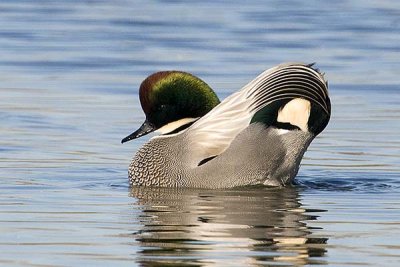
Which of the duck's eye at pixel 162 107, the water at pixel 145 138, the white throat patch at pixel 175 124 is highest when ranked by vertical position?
the duck's eye at pixel 162 107

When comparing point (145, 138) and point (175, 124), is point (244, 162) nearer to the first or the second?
point (175, 124)

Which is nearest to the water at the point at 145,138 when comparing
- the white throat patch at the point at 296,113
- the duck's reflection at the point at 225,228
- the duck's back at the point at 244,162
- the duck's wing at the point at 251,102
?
the duck's reflection at the point at 225,228

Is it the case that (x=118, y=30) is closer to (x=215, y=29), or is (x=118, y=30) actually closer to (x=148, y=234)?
(x=215, y=29)

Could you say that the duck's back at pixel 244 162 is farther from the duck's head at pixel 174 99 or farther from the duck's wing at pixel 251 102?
the duck's head at pixel 174 99

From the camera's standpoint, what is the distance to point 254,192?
11.6 m

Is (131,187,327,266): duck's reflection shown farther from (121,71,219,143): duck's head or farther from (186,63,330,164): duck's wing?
(121,71,219,143): duck's head

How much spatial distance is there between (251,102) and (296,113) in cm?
35

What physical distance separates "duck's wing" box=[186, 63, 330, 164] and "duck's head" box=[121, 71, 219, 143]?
0.28 meters

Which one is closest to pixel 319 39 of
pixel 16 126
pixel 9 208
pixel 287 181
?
pixel 16 126

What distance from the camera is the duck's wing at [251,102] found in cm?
1171

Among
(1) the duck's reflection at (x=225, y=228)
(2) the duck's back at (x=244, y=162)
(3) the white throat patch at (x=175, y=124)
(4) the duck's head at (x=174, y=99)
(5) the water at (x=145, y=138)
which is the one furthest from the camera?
(3) the white throat patch at (x=175, y=124)

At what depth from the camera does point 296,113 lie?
1170 centimetres

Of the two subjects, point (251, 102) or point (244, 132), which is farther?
point (251, 102)

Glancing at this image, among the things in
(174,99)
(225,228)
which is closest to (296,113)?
(174,99)
